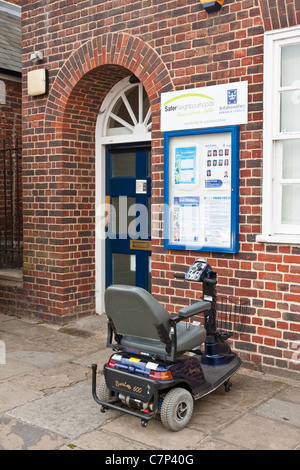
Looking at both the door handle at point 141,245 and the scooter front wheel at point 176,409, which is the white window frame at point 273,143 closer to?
the scooter front wheel at point 176,409

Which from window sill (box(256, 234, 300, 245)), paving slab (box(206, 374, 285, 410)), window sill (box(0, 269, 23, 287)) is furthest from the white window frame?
window sill (box(0, 269, 23, 287))

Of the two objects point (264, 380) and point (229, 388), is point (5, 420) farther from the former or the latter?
point (264, 380)

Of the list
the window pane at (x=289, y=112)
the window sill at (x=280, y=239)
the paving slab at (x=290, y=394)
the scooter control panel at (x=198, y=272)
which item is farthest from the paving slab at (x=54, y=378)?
the window pane at (x=289, y=112)

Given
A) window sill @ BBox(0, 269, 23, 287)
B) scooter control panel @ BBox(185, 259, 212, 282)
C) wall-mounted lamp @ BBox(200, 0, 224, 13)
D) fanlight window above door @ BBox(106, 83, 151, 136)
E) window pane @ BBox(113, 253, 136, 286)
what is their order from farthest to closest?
1. window sill @ BBox(0, 269, 23, 287)
2. window pane @ BBox(113, 253, 136, 286)
3. fanlight window above door @ BBox(106, 83, 151, 136)
4. wall-mounted lamp @ BBox(200, 0, 224, 13)
5. scooter control panel @ BBox(185, 259, 212, 282)

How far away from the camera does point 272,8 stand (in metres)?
4.97

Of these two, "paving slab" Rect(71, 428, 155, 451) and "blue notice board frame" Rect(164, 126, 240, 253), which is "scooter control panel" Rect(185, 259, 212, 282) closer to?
"blue notice board frame" Rect(164, 126, 240, 253)

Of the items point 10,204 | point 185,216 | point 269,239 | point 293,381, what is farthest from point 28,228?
point 293,381

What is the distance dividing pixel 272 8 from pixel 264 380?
3.50 meters

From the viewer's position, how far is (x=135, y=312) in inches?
155

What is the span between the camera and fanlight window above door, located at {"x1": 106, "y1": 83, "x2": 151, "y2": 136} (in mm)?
6844

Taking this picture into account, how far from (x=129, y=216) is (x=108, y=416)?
338cm

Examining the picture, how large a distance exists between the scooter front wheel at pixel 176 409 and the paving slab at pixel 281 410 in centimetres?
64

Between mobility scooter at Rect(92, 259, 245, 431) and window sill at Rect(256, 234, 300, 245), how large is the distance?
99cm

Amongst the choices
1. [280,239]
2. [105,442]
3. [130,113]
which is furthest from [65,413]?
[130,113]
